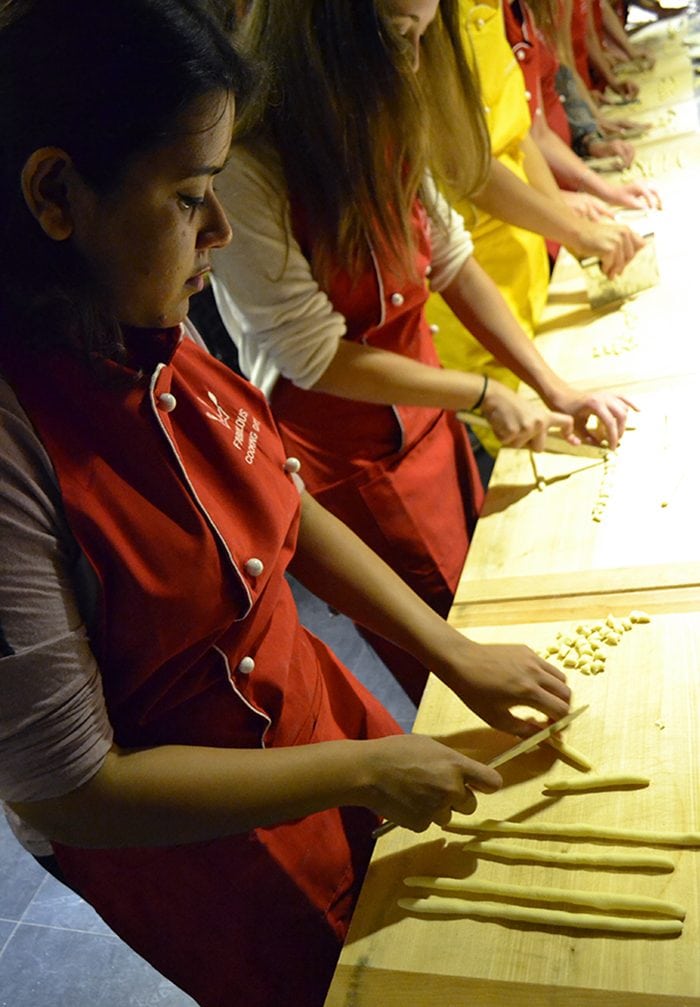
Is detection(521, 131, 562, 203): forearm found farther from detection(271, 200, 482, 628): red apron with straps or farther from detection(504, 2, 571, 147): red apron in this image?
detection(271, 200, 482, 628): red apron with straps

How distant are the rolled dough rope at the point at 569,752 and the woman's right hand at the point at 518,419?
29.4 inches

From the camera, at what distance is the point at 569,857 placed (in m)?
1.03

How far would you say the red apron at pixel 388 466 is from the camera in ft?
6.01

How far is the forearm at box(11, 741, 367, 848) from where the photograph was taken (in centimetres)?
90

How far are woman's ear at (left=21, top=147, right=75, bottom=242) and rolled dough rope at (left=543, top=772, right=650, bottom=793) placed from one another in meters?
0.81

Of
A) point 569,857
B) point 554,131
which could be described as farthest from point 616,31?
point 569,857

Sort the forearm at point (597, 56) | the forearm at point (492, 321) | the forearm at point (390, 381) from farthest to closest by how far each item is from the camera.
→ the forearm at point (597, 56), the forearm at point (492, 321), the forearm at point (390, 381)

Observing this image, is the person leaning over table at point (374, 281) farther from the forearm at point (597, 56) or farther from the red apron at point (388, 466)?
the forearm at point (597, 56)

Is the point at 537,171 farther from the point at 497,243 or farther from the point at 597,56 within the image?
the point at 597,56

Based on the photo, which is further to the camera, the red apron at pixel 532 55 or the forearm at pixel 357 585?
the red apron at pixel 532 55

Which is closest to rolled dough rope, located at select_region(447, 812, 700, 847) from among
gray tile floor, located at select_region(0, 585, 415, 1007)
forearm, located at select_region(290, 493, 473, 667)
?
forearm, located at select_region(290, 493, 473, 667)

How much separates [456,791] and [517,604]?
48cm

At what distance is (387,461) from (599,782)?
89 cm

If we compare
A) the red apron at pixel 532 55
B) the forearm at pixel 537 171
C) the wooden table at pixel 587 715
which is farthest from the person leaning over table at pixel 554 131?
the wooden table at pixel 587 715
